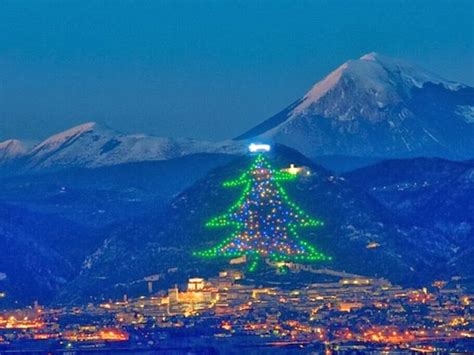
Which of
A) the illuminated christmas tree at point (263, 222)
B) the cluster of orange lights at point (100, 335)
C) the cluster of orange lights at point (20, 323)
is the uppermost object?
the illuminated christmas tree at point (263, 222)

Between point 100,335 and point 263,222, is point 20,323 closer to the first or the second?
point 100,335

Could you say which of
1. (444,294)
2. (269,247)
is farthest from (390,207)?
(444,294)

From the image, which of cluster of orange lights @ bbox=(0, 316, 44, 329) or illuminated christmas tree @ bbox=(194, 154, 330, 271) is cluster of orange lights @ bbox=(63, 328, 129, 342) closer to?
cluster of orange lights @ bbox=(0, 316, 44, 329)

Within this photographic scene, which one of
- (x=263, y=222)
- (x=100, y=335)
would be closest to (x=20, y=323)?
(x=100, y=335)

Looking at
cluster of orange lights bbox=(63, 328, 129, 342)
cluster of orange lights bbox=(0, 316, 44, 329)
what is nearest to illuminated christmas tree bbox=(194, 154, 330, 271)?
cluster of orange lights bbox=(0, 316, 44, 329)

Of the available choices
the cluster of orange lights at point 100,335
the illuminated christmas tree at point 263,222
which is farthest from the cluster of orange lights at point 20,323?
the illuminated christmas tree at point 263,222

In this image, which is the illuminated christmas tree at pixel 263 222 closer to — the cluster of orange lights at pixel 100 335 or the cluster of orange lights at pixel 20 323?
the cluster of orange lights at pixel 20 323

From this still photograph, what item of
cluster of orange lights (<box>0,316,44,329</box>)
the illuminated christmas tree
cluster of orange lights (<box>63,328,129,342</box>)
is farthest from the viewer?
the illuminated christmas tree

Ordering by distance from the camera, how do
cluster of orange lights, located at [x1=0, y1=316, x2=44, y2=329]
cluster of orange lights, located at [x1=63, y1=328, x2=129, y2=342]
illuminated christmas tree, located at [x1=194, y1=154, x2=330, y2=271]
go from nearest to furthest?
cluster of orange lights, located at [x1=63, y1=328, x2=129, y2=342], cluster of orange lights, located at [x1=0, y1=316, x2=44, y2=329], illuminated christmas tree, located at [x1=194, y1=154, x2=330, y2=271]
